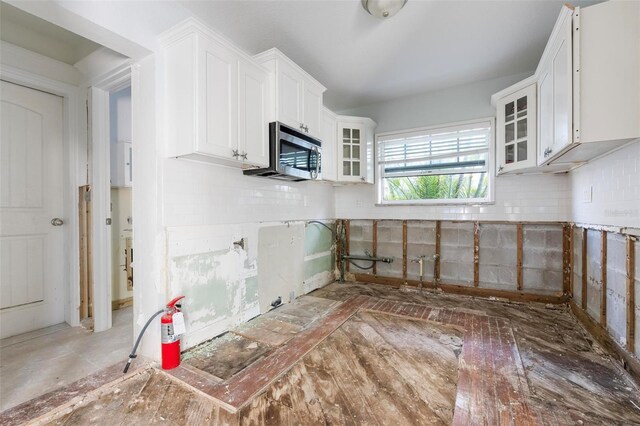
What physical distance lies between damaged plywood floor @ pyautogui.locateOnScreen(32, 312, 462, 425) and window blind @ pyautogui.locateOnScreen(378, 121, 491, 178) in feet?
8.33

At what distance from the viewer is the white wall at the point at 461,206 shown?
3.40m

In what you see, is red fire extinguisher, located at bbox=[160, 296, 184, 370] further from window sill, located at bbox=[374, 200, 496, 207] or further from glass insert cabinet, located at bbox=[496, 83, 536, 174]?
glass insert cabinet, located at bbox=[496, 83, 536, 174]

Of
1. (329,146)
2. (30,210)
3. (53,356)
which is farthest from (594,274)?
(30,210)

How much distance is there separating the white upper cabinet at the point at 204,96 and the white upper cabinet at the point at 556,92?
2382 millimetres

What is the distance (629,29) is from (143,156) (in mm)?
3411

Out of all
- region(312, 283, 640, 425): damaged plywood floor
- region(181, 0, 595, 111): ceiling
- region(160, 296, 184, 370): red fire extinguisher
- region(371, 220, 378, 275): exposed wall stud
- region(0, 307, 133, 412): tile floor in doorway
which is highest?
region(181, 0, 595, 111): ceiling

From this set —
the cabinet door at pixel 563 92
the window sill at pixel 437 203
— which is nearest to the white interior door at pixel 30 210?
the window sill at pixel 437 203

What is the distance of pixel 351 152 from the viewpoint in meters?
4.05

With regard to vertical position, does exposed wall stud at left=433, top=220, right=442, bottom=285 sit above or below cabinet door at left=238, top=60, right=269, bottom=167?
below

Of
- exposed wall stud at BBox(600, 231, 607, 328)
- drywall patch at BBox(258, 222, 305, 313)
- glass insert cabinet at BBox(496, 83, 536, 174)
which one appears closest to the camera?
exposed wall stud at BBox(600, 231, 607, 328)

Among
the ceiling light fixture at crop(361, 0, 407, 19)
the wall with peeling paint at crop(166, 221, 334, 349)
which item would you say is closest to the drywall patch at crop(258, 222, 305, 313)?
the wall with peeling paint at crop(166, 221, 334, 349)

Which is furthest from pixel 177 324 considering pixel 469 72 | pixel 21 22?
pixel 469 72

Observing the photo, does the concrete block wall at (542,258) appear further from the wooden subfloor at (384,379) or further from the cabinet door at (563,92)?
the cabinet door at (563,92)

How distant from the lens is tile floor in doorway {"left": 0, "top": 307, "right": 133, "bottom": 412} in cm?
186
